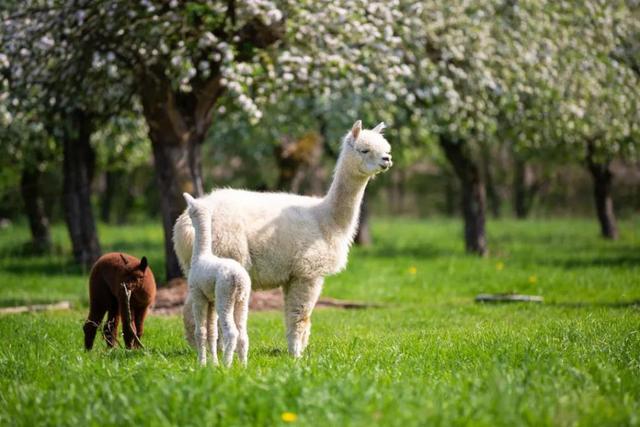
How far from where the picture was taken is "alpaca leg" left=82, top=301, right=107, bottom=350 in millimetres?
7754

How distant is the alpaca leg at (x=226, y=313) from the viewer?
6266mm

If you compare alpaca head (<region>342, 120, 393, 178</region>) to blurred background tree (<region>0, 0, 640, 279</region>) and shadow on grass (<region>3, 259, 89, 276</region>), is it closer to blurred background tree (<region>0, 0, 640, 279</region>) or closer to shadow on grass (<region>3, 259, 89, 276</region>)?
blurred background tree (<region>0, 0, 640, 279</region>)

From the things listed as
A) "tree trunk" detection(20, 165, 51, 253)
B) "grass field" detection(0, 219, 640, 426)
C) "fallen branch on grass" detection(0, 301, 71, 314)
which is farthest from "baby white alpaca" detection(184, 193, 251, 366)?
"tree trunk" detection(20, 165, 51, 253)

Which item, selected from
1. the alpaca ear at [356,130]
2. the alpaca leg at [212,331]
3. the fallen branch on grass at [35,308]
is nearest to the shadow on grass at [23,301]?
the fallen branch on grass at [35,308]

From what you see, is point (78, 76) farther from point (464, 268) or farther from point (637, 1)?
point (637, 1)

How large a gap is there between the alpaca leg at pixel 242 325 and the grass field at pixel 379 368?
0.14 metres

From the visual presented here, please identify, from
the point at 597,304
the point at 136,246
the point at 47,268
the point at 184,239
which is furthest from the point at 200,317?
the point at 136,246

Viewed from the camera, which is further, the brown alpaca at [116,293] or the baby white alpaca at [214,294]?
the brown alpaca at [116,293]

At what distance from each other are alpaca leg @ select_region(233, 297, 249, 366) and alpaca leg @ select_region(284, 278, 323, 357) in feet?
3.30

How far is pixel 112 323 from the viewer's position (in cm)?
780

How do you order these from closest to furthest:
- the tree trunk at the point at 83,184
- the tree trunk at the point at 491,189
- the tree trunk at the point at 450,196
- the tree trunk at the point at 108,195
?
the tree trunk at the point at 83,184, the tree trunk at the point at 108,195, the tree trunk at the point at 491,189, the tree trunk at the point at 450,196

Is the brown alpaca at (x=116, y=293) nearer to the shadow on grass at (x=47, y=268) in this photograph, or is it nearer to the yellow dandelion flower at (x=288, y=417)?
the yellow dandelion flower at (x=288, y=417)

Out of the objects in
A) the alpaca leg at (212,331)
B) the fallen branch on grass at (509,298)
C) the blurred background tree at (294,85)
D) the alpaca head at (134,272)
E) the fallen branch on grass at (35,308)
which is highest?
the blurred background tree at (294,85)

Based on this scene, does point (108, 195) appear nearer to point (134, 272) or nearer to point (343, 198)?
point (343, 198)
